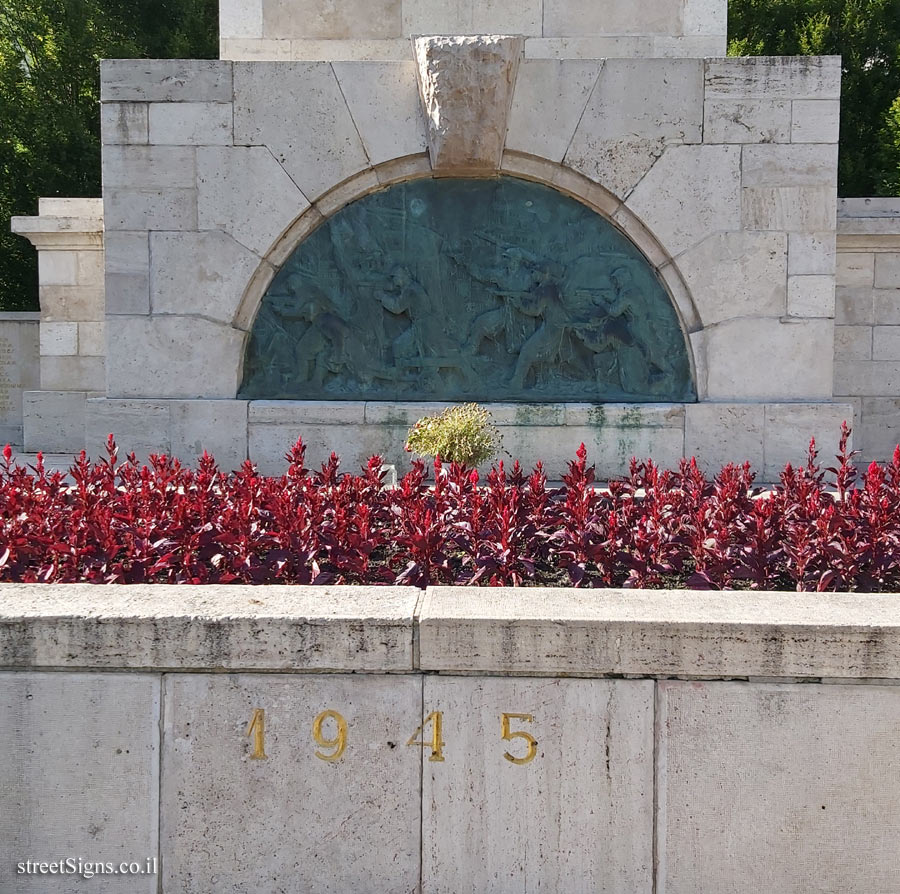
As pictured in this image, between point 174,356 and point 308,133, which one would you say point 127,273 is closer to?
point 174,356

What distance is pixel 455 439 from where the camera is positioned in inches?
241

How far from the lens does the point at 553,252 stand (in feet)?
26.7

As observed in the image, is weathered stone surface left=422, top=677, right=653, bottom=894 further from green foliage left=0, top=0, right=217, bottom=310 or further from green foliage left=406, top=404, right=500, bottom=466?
green foliage left=0, top=0, right=217, bottom=310

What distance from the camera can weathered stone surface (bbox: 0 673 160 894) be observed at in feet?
9.49

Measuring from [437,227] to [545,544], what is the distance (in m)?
4.63

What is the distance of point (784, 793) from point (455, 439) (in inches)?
141

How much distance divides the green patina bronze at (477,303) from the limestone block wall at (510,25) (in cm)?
137

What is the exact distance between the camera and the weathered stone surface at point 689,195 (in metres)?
7.96

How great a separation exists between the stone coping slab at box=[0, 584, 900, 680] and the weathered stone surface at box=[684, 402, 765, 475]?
5.12m

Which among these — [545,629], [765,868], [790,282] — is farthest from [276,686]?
[790,282]

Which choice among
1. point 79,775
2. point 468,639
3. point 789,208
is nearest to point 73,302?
point 789,208

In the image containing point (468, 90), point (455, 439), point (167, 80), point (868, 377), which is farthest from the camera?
point (868, 377)

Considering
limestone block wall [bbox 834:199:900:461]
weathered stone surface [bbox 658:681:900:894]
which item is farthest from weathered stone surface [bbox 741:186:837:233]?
weathered stone surface [bbox 658:681:900:894]

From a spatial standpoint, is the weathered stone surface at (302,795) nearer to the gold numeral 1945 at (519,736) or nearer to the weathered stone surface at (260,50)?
the gold numeral 1945 at (519,736)
